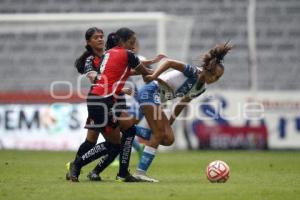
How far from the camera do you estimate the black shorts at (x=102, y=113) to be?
11445mm

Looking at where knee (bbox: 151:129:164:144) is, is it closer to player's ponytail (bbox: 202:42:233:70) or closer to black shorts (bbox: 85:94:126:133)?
black shorts (bbox: 85:94:126:133)

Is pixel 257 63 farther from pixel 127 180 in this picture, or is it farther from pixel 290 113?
pixel 127 180

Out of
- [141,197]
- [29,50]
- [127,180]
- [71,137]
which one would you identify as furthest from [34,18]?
[141,197]

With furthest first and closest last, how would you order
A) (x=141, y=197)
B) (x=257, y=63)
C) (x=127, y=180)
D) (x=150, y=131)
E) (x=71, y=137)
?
(x=257, y=63) < (x=71, y=137) < (x=150, y=131) < (x=127, y=180) < (x=141, y=197)

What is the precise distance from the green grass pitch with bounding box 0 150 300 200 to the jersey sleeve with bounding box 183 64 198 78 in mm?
1423

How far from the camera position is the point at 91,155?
456 inches

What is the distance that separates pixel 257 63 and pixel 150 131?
12.5 meters

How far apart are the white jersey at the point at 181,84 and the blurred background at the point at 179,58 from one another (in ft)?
32.1

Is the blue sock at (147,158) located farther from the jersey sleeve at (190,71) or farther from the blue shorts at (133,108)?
the blue shorts at (133,108)

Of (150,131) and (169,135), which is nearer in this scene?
(169,135)

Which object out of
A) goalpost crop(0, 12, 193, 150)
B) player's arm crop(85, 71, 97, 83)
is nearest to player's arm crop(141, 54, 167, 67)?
player's arm crop(85, 71, 97, 83)

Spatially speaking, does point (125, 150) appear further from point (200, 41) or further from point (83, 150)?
point (200, 41)

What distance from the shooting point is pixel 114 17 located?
2316 centimetres

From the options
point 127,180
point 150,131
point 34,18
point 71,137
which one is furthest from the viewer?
point 34,18
